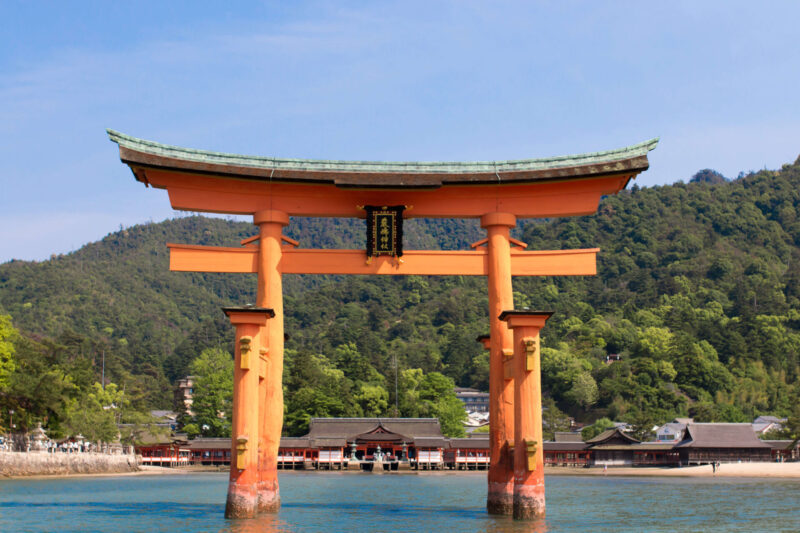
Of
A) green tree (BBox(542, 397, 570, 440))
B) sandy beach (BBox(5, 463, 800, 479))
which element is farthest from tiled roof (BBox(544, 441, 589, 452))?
green tree (BBox(542, 397, 570, 440))

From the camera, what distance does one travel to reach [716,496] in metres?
30.5

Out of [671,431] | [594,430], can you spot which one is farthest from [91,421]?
[671,431]

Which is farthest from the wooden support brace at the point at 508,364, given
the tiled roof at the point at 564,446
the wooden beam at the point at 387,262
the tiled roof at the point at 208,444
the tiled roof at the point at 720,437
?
the tiled roof at the point at 208,444

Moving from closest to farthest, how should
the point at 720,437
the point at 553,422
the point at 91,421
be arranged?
the point at 91,421 → the point at 720,437 → the point at 553,422

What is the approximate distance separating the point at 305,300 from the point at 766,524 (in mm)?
121190

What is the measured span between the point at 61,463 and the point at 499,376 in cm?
3437

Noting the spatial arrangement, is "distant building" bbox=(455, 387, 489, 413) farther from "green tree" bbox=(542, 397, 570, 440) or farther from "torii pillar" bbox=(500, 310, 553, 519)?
"torii pillar" bbox=(500, 310, 553, 519)

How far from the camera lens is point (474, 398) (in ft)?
351

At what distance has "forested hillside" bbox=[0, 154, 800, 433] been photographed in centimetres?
8506

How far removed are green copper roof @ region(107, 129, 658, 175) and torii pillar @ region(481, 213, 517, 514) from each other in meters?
1.10

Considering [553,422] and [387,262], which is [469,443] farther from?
[387,262]

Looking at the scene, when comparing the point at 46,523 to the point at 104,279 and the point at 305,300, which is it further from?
the point at 104,279

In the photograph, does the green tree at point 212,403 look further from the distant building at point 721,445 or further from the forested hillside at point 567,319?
the distant building at point 721,445

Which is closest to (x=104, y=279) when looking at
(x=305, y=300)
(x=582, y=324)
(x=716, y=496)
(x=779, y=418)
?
(x=305, y=300)
